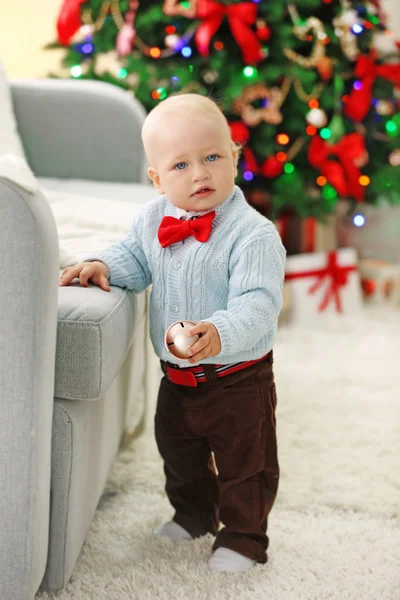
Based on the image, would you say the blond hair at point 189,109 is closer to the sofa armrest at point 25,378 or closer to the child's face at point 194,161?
the child's face at point 194,161

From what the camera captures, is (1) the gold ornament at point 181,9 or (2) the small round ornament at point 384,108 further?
(2) the small round ornament at point 384,108

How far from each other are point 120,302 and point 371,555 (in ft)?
1.85

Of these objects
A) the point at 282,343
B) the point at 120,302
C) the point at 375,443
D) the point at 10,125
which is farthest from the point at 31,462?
the point at 282,343

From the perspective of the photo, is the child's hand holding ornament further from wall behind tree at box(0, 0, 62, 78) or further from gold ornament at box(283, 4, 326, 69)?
wall behind tree at box(0, 0, 62, 78)

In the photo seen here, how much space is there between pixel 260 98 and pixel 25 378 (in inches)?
63.6

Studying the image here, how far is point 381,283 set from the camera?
8.48 feet

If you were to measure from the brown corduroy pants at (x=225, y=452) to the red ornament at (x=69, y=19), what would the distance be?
139 centimetres

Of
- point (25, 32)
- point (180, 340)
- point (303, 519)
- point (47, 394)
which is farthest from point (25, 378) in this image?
point (25, 32)

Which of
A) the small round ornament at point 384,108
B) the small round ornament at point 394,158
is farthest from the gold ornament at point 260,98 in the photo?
the small round ornament at point 394,158

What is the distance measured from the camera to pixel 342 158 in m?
2.32

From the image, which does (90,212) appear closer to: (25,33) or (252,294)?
(252,294)

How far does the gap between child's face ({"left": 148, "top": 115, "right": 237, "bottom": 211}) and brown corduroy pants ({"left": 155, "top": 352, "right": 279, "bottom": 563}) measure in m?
0.25

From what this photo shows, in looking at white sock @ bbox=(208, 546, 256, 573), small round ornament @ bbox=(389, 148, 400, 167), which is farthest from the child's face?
small round ornament @ bbox=(389, 148, 400, 167)

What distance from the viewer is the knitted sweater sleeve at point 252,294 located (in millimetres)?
915
